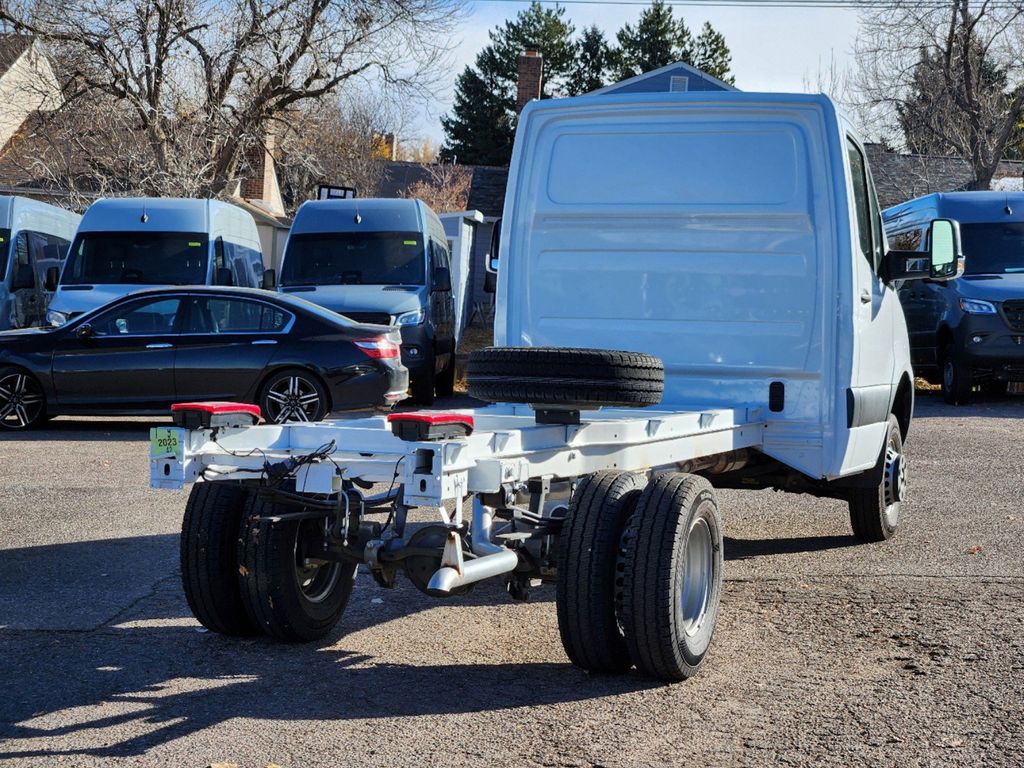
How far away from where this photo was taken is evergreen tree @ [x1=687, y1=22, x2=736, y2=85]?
60.0m

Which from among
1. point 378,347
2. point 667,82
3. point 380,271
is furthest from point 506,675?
point 667,82

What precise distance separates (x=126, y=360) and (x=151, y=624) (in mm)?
8612

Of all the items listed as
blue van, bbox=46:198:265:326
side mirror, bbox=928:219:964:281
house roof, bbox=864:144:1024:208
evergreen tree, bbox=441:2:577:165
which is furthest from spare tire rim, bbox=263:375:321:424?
evergreen tree, bbox=441:2:577:165

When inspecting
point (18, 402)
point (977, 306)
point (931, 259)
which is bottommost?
point (18, 402)

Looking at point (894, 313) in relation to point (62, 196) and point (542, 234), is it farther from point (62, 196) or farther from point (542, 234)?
point (62, 196)

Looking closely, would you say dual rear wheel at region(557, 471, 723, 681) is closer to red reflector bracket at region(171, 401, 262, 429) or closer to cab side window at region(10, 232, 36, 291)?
red reflector bracket at region(171, 401, 262, 429)

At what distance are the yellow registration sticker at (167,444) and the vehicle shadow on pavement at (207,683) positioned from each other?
0.89 m

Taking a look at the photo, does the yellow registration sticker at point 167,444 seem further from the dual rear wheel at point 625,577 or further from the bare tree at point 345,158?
the bare tree at point 345,158

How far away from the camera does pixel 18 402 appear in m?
14.2

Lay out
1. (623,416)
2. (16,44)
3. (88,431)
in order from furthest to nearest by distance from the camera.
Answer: (16,44) → (88,431) → (623,416)

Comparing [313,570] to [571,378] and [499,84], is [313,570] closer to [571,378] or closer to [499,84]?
[571,378]

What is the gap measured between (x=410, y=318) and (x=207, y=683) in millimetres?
12486

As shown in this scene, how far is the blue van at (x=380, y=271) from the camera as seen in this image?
17.4m

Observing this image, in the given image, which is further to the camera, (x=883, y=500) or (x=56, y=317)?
(x=56, y=317)
